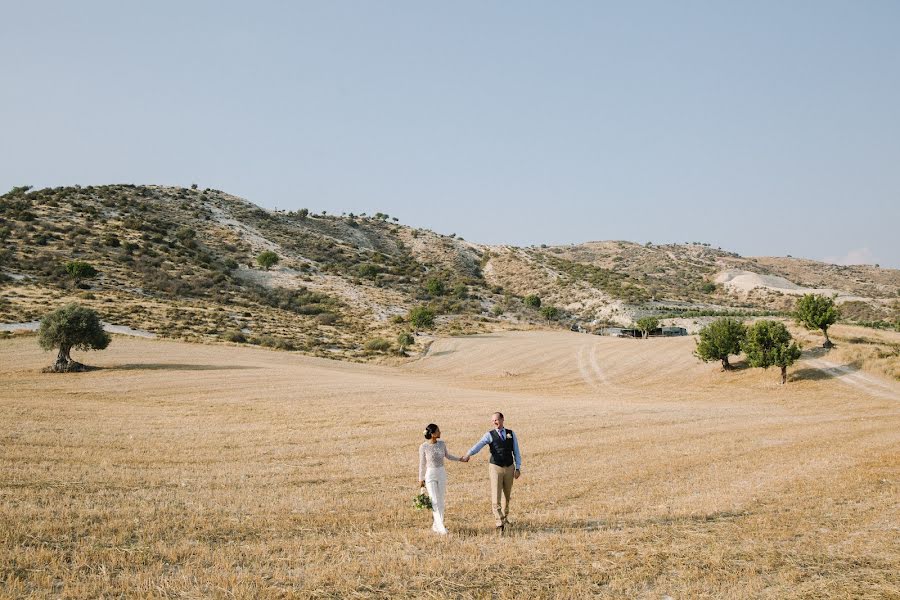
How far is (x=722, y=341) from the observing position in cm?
4875

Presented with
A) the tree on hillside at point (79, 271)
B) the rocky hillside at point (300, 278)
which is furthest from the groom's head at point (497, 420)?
the tree on hillside at point (79, 271)

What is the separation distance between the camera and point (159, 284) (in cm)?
8425

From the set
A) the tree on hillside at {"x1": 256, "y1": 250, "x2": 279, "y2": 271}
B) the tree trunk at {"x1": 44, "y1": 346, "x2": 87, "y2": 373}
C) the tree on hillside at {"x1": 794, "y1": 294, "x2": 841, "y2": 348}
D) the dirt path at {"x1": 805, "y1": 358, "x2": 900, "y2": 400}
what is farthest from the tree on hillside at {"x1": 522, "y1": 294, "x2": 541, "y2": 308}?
the tree trunk at {"x1": 44, "y1": 346, "x2": 87, "y2": 373}

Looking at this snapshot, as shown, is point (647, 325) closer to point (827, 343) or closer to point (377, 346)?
point (827, 343)

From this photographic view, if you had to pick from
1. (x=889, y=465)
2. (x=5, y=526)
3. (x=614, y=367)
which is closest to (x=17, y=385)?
(x=5, y=526)

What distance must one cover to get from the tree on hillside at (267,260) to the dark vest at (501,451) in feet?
332

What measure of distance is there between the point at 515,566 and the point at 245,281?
320 feet

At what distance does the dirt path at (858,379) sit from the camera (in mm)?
37812

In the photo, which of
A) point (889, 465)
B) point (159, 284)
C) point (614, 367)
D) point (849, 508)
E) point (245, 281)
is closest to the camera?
point (849, 508)

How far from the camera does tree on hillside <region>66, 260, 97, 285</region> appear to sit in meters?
76.4

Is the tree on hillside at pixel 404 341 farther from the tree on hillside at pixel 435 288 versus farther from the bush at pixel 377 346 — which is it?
the tree on hillside at pixel 435 288

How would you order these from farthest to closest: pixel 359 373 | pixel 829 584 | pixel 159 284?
pixel 159 284
pixel 359 373
pixel 829 584

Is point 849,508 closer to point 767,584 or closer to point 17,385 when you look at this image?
point 767,584

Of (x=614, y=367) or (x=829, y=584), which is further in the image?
(x=614, y=367)
